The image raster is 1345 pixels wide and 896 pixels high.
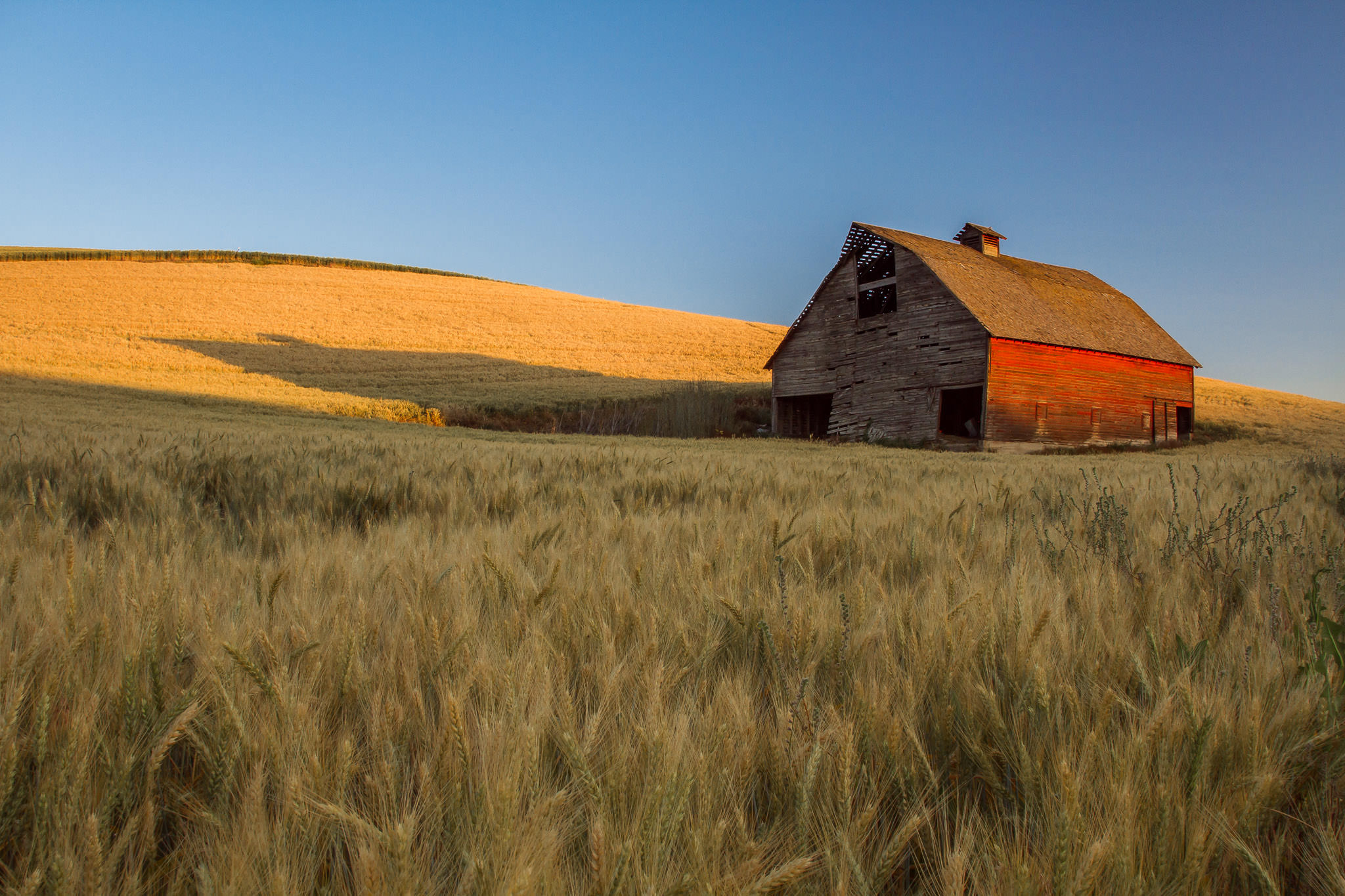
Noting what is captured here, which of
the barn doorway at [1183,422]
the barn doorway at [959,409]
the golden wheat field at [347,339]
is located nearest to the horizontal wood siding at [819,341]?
the barn doorway at [959,409]

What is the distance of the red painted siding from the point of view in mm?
22750

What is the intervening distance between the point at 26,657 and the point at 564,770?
952 mm

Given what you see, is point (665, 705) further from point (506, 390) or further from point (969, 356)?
point (506, 390)

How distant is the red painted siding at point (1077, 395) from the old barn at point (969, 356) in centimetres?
5

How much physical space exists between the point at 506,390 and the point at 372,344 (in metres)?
17.3

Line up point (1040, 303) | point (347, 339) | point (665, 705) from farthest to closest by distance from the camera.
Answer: point (347, 339) < point (1040, 303) < point (665, 705)

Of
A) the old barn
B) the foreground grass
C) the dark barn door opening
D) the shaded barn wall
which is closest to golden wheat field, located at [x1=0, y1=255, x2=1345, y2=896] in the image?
the foreground grass

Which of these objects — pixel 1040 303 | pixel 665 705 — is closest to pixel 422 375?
pixel 1040 303

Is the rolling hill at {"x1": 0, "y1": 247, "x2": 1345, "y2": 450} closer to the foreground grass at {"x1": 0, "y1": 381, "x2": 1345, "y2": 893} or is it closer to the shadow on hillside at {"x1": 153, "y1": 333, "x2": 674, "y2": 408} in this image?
the shadow on hillside at {"x1": 153, "y1": 333, "x2": 674, "y2": 408}

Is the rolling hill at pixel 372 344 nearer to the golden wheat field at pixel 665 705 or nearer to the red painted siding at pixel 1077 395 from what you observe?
the red painted siding at pixel 1077 395

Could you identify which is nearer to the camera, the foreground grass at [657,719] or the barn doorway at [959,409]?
the foreground grass at [657,719]

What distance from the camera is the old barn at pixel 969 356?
75.7ft

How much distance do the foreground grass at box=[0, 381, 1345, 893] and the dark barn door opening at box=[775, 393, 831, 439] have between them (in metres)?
26.9

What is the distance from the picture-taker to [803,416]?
97.5ft
